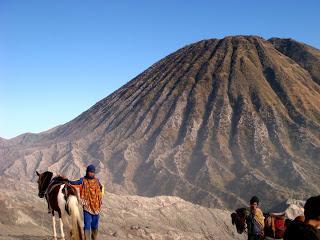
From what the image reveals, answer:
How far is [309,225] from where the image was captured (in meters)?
3.96

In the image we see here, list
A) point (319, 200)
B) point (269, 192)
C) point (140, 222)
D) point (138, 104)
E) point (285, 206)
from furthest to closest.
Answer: point (138, 104), point (269, 192), point (285, 206), point (140, 222), point (319, 200)

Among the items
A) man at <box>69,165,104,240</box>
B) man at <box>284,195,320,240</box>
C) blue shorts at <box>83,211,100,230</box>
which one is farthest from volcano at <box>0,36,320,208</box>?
man at <box>284,195,320,240</box>

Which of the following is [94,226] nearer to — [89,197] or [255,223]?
[89,197]

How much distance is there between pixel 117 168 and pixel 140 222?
139 ft

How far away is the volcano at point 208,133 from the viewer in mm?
66500

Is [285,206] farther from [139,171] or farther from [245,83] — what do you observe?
[245,83]

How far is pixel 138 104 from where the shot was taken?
311 feet

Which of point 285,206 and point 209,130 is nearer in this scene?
point 285,206

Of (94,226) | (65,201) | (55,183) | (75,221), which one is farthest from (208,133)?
(75,221)

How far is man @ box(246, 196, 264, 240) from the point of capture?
9.00 m

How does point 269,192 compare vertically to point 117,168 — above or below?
below

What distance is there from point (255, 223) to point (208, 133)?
7101cm

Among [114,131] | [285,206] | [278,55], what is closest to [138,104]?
[114,131]

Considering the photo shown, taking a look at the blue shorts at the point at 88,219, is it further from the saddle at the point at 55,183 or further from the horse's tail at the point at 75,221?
the saddle at the point at 55,183
